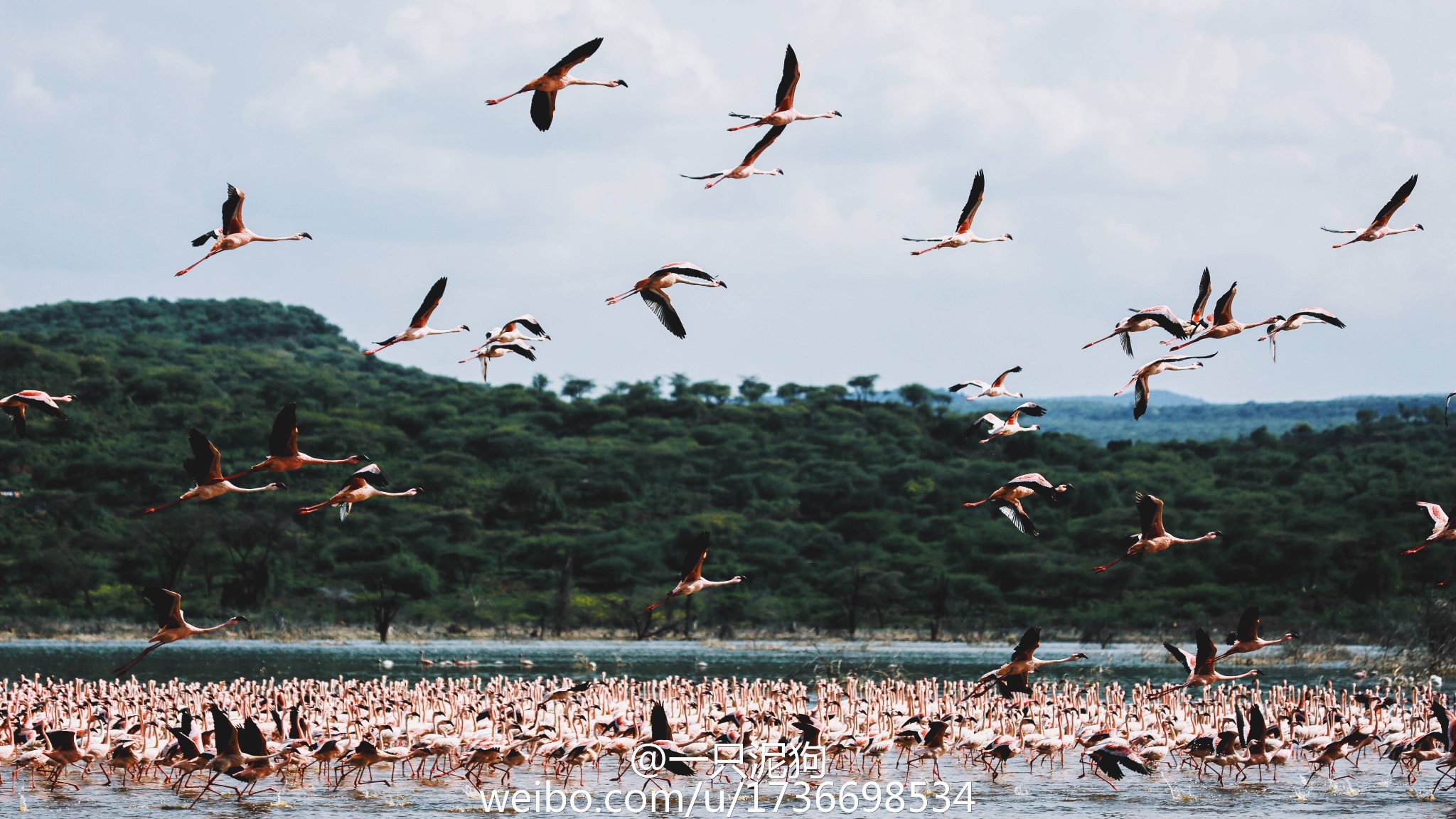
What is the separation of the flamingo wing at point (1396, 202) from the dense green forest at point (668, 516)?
48139mm

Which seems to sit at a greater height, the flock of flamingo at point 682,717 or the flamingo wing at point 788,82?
the flamingo wing at point 788,82

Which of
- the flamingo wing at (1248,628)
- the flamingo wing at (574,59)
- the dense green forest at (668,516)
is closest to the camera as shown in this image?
the flamingo wing at (574,59)

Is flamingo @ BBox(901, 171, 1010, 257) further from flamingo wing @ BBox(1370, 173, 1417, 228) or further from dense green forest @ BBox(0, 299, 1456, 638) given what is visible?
dense green forest @ BBox(0, 299, 1456, 638)

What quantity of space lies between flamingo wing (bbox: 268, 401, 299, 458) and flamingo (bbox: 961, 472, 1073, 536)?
6.86 meters

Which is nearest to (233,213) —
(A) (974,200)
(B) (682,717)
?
(A) (974,200)

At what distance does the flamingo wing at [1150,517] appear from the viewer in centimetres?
1747

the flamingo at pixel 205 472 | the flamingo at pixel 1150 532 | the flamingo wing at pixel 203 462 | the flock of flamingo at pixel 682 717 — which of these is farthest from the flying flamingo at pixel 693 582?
the flamingo wing at pixel 203 462

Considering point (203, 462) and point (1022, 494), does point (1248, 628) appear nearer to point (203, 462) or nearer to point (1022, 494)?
point (1022, 494)

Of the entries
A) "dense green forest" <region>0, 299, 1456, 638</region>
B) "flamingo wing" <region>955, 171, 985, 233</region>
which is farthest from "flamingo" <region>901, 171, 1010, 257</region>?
"dense green forest" <region>0, 299, 1456, 638</region>

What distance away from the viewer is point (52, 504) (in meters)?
79.9

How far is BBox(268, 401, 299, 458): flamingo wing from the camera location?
15.0 metres

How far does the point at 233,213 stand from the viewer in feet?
55.9

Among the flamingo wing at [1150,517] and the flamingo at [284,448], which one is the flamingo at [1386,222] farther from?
the flamingo at [284,448]

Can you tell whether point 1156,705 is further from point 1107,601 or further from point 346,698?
point 1107,601
